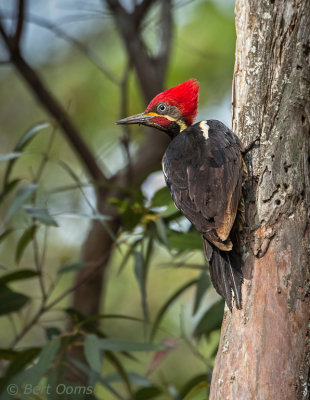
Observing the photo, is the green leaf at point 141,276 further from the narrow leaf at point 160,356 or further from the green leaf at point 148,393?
the green leaf at point 148,393

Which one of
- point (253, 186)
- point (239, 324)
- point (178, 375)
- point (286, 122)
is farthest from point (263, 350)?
point (178, 375)

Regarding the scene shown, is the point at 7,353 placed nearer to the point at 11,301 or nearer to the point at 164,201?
the point at 11,301

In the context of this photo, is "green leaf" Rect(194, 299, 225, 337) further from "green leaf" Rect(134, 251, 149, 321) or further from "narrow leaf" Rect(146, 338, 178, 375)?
"green leaf" Rect(134, 251, 149, 321)

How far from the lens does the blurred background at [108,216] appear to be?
2787mm

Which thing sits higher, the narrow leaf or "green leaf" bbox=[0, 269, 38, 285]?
"green leaf" bbox=[0, 269, 38, 285]

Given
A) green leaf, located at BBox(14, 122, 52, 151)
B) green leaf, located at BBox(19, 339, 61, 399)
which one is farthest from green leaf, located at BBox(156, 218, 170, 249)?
green leaf, located at BBox(14, 122, 52, 151)

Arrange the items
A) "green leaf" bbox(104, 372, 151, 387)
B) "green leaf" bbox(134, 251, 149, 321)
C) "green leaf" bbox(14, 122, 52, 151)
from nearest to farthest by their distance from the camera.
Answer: "green leaf" bbox(134, 251, 149, 321)
"green leaf" bbox(14, 122, 52, 151)
"green leaf" bbox(104, 372, 151, 387)

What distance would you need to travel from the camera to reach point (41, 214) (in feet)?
8.68

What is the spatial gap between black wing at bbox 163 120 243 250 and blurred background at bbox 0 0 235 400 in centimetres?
55

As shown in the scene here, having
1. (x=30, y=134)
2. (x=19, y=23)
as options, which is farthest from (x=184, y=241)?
(x=19, y=23)

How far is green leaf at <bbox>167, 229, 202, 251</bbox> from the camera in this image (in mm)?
2910

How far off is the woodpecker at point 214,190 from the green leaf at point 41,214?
2.13 feet

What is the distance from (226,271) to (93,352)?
0.89 metres

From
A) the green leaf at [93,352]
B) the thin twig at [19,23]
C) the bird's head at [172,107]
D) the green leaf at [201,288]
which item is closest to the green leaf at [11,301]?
the green leaf at [93,352]
